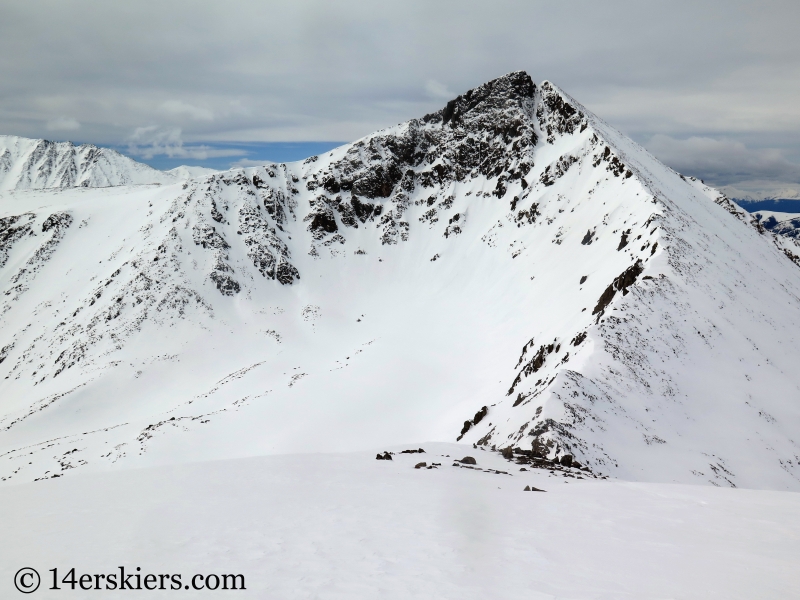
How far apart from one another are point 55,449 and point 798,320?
72603mm

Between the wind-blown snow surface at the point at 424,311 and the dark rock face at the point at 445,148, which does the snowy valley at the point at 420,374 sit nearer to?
the wind-blown snow surface at the point at 424,311

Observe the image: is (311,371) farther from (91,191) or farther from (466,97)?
(91,191)

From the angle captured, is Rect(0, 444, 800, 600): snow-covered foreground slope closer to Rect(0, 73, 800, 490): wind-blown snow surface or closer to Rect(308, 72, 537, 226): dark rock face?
Rect(0, 73, 800, 490): wind-blown snow surface

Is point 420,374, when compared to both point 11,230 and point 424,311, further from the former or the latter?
point 11,230

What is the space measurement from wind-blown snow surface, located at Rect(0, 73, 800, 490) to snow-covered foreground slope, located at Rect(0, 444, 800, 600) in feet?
A: 29.4

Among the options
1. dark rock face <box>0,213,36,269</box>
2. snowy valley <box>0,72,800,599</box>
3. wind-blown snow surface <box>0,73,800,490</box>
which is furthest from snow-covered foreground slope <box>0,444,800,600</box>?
dark rock face <box>0,213,36,269</box>

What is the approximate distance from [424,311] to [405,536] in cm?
6713

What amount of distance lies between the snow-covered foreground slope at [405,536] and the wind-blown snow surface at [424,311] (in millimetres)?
8950

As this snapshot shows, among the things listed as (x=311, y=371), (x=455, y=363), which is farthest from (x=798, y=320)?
(x=311, y=371)

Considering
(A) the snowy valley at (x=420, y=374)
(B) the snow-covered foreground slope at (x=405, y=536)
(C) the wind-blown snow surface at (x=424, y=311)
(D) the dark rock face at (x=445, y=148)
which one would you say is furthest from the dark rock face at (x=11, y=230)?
(B) the snow-covered foreground slope at (x=405, y=536)

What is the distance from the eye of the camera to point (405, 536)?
8430mm

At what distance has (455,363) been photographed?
168 ft

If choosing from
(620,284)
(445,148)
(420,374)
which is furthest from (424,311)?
(445,148)

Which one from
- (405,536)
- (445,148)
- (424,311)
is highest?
(445,148)
